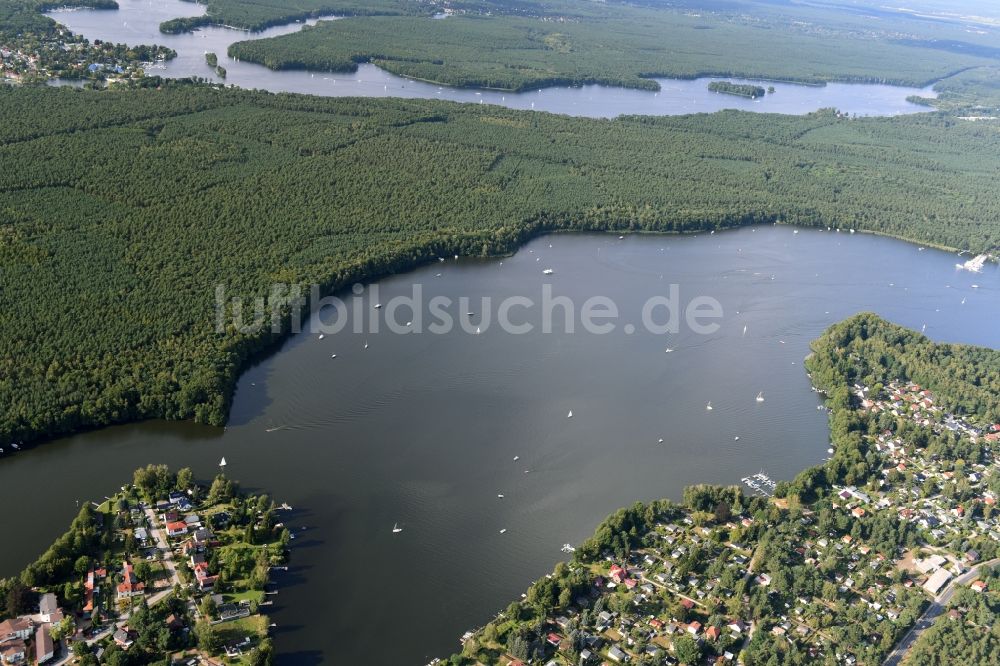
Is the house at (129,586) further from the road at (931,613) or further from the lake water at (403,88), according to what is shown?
the lake water at (403,88)

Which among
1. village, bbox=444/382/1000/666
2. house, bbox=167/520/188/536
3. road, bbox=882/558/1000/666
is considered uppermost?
house, bbox=167/520/188/536

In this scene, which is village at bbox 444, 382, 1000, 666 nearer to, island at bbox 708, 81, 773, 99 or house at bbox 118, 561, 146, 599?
house at bbox 118, 561, 146, 599

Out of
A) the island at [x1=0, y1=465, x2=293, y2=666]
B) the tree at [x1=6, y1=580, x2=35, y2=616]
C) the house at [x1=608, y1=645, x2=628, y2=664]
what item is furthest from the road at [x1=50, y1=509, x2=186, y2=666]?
the house at [x1=608, y1=645, x2=628, y2=664]

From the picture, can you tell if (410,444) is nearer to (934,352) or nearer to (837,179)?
(934,352)

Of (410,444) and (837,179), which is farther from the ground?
(837,179)

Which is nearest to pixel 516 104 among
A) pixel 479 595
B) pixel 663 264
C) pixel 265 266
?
pixel 663 264

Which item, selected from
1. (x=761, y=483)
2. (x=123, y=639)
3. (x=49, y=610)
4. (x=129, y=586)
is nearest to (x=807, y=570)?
(x=761, y=483)

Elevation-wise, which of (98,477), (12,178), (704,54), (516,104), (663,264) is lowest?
(98,477)
